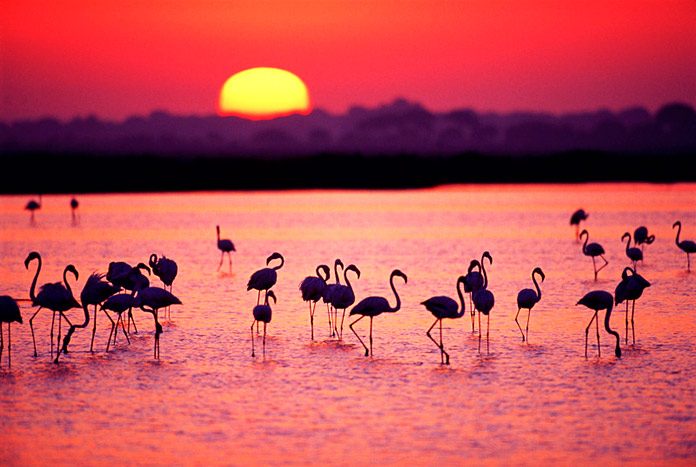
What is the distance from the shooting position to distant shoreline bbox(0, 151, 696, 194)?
49303 mm

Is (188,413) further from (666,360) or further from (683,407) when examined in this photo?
(666,360)

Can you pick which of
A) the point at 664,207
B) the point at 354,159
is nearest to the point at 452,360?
the point at 664,207

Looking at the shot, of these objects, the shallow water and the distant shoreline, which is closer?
the shallow water

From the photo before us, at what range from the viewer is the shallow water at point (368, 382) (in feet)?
22.8

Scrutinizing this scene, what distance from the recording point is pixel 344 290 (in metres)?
10.4

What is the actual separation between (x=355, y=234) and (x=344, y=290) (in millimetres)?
13625

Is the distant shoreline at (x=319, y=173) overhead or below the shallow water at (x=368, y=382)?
overhead

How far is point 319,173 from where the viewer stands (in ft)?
188

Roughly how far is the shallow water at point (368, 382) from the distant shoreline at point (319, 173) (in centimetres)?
3143

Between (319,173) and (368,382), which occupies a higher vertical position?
(319,173)

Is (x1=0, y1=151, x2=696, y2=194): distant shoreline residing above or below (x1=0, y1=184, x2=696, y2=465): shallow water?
above

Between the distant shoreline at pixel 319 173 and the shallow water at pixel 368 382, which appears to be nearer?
the shallow water at pixel 368 382

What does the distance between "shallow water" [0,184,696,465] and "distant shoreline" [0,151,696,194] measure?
103 feet

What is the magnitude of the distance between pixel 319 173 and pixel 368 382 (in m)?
48.9
